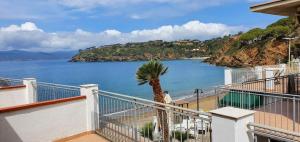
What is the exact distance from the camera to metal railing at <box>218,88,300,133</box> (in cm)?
693

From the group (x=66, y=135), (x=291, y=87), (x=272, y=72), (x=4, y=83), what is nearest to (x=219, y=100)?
(x=291, y=87)

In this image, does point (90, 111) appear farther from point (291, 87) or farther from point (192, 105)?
point (192, 105)

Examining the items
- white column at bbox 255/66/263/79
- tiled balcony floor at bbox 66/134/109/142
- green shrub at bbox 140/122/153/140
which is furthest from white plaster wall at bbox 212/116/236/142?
white column at bbox 255/66/263/79

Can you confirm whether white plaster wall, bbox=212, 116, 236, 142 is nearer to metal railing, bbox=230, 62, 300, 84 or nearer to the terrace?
the terrace

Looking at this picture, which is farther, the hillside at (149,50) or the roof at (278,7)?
the hillside at (149,50)

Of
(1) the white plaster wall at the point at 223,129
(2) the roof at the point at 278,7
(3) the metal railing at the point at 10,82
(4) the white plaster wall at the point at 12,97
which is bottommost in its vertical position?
(4) the white plaster wall at the point at 12,97

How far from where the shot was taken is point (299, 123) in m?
6.50

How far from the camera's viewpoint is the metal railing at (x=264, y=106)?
693cm

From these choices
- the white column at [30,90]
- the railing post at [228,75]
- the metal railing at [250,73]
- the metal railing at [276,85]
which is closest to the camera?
the white column at [30,90]

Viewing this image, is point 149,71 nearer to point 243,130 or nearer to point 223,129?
point 223,129

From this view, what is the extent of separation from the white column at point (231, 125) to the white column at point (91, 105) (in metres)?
4.08

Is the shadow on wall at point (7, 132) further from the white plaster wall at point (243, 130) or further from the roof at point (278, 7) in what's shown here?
the roof at point (278, 7)

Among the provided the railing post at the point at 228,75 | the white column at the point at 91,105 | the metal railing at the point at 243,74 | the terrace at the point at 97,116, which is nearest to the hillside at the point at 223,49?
the railing post at the point at 228,75

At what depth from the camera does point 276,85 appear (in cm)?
1165
